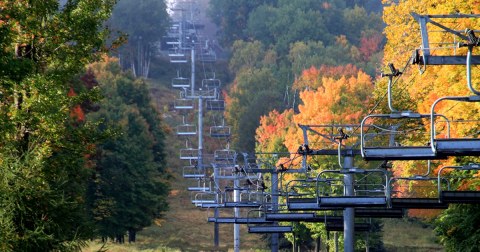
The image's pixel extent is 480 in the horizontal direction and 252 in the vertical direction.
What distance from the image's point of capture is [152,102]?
377 feet

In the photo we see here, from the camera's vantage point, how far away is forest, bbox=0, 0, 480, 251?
37188mm

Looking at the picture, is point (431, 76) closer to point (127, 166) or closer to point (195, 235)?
point (127, 166)

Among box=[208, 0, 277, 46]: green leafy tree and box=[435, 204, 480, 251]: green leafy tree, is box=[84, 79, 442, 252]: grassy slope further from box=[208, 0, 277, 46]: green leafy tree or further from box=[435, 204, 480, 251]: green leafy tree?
box=[208, 0, 277, 46]: green leafy tree

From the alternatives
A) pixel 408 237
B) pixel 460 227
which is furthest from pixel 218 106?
pixel 460 227

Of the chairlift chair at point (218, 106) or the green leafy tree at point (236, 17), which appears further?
the green leafy tree at point (236, 17)

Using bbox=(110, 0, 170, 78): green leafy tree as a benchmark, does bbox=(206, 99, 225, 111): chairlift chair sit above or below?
below

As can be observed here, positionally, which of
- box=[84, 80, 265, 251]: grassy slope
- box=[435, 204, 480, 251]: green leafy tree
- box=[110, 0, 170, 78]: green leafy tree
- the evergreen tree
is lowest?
box=[84, 80, 265, 251]: grassy slope

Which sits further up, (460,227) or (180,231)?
(460,227)

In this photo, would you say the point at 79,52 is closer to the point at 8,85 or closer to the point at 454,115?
the point at 8,85

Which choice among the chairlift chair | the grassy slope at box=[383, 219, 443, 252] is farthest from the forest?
the chairlift chair

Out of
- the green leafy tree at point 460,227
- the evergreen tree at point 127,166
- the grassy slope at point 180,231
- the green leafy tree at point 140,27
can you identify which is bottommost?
the grassy slope at point 180,231

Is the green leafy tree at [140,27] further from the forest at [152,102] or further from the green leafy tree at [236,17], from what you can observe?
the green leafy tree at [236,17]

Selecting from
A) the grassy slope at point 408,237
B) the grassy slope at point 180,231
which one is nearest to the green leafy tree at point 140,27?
the grassy slope at point 180,231

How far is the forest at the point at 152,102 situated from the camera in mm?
37188
